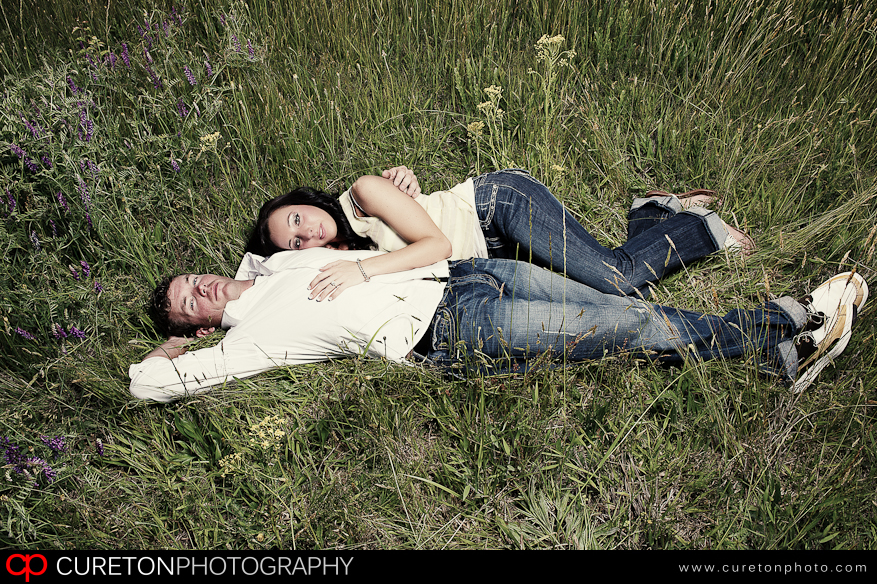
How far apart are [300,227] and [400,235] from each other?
0.50 m

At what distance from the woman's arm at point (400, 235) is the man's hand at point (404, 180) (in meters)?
0.15

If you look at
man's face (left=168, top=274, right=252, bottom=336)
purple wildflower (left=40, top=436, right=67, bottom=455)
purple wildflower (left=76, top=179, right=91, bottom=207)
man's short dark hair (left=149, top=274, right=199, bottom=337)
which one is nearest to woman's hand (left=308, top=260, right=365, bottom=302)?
man's face (left=168, top=274, right=252, bottom=336)

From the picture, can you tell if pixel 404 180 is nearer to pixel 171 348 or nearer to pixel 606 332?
pixel 606 332

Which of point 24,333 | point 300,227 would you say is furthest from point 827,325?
point 24,333

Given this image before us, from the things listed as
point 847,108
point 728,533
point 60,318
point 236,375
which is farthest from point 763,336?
point 60,318

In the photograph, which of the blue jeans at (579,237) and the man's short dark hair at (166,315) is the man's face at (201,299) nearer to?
the man's short dark hair at (166,315)

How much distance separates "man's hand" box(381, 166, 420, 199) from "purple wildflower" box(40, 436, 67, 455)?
73.3 inches

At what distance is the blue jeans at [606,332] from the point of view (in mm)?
2260

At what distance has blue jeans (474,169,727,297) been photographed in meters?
2.70

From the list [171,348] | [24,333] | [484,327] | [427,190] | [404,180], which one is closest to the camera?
[484,327]

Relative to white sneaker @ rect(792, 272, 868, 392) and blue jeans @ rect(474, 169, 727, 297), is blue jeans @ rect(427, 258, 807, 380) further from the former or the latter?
blue jeans @ rect(474, 169, 727, 297)

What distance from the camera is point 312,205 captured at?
2.86 meters

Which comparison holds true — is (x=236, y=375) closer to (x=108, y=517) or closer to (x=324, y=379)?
(x=324, y=379)

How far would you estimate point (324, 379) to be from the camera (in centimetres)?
240
